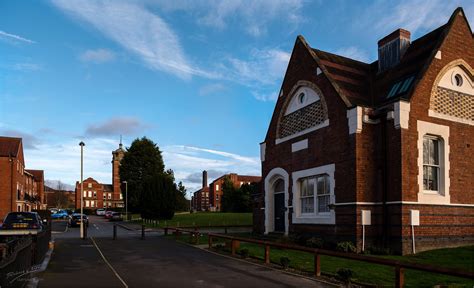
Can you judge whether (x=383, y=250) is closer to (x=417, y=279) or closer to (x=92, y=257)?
(x=417, y=279)

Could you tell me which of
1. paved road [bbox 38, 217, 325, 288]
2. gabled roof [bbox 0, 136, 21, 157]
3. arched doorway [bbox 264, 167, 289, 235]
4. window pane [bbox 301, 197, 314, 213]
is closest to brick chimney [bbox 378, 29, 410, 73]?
window pane [bbox 301, 197, 314, 213]

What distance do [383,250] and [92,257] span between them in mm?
10733

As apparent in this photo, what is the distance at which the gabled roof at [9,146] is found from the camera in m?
56.9

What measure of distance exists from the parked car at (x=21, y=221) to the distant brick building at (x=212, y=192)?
103251 mm

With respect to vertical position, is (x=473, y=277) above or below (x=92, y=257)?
above

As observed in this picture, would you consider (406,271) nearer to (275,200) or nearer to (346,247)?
(346,247)

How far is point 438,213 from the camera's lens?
17.9 meters

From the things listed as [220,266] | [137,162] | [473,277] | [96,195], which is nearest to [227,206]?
[137,162]

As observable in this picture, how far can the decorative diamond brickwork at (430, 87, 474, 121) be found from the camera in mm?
18594

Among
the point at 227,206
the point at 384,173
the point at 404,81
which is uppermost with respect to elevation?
the point at 404,81

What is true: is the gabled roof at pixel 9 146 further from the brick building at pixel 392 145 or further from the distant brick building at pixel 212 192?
the distant brick building at pixel 212 192

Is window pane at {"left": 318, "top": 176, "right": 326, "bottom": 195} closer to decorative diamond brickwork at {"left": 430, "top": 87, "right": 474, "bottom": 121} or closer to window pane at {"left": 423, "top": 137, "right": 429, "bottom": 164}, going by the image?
window pane at {"left": 423, "top": 137, "right": 429, "bottom": 164}

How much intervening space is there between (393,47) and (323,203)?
26.8ft

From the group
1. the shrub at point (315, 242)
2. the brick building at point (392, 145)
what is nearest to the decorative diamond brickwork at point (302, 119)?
the brick building at point (392, 145)
